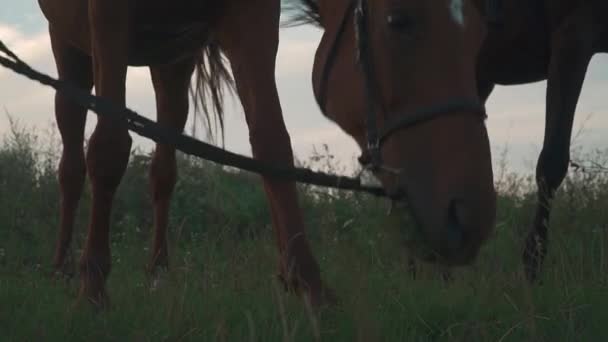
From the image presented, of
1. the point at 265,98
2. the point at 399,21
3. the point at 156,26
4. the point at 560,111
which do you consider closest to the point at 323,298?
the point at 265,98

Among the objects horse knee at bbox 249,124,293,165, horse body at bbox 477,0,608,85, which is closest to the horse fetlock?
horse body at bbox 477,0,608,85

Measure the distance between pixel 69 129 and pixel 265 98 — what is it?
2106 millimetres

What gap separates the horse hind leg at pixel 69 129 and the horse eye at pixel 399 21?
301cm

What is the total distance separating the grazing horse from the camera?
179 inches

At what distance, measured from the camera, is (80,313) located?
9.50ft

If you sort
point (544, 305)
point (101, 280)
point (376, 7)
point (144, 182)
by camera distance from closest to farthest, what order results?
point (376, 7), point (544, 305), point (101, 280), point (144, 182)

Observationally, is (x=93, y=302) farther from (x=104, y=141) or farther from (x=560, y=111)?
(x=560, y=111)

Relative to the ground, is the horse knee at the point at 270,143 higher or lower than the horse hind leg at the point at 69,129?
lower

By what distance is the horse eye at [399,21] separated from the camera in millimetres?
2375

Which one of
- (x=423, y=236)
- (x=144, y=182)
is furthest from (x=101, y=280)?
(x=144, y=182)

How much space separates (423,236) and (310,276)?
933 mm

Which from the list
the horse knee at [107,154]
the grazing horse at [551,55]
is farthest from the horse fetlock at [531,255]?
the horse knee at [107,154]

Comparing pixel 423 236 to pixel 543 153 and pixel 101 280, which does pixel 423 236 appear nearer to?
pixel 101 280

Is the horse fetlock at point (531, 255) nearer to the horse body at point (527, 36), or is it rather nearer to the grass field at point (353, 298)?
the grass field at point (353, 298)
